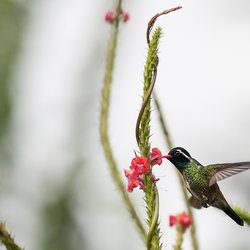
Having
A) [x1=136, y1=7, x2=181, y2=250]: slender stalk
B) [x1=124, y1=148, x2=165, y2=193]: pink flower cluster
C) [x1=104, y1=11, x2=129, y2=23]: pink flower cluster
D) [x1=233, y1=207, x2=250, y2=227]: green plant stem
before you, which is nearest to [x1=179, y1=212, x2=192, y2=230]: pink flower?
[x1=136, y1=7, x2=181, y2=250]: slender stalk

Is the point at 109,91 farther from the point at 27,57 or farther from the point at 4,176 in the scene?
the point at 27,57

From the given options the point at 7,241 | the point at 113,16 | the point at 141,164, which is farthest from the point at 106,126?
the point at 7,241

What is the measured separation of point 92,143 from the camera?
1376 cm

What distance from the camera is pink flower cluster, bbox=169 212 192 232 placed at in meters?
2.62

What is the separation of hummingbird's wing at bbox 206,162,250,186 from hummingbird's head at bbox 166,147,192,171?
6.9 inches

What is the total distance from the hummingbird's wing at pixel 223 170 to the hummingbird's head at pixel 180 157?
0.18 meters

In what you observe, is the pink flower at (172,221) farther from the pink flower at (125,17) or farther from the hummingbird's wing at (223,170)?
the pink flower at (125,17)

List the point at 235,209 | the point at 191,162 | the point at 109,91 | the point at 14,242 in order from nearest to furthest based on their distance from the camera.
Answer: the point at 14,242 < the point at 235,209 < the point at 191,162 < the point at 109,91

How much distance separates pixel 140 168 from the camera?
2.82 m

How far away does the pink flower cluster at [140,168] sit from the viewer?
9.19 ft

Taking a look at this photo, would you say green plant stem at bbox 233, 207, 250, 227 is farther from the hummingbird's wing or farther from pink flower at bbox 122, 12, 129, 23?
pink flower at bbox 122, 12, 129, 23

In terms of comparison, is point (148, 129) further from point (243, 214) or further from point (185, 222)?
point (243, 214)

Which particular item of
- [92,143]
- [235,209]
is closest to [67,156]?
[92,143]

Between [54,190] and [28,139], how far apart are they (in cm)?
239
